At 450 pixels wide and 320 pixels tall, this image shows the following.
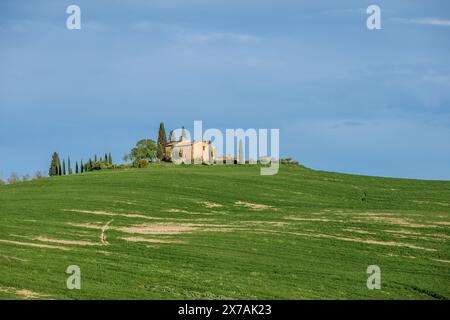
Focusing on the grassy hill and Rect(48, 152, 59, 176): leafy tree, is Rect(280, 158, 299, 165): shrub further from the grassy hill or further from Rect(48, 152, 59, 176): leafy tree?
Rect(48, 152, 59, 176): leafy tree

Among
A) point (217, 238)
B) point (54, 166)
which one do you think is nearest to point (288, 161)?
point (54, 166)

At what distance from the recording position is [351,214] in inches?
2478

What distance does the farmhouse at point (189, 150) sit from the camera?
4744 inches

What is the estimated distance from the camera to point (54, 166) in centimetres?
11725

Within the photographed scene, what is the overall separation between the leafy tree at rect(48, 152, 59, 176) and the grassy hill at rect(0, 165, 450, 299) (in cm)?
3410

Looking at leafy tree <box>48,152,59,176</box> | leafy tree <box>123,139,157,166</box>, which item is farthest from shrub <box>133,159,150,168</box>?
leafy tree <box>48,152,59,176</box>

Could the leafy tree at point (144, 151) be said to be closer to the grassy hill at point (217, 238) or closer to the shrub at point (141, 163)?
the shrub at point (141, 163)

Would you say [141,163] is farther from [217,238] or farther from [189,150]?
[217,238]

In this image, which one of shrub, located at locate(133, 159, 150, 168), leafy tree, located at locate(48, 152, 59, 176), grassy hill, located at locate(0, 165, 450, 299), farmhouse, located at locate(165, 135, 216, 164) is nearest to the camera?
grassy hill, located at locate(0, 165, 450, 299)

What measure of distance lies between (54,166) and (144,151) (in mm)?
19360

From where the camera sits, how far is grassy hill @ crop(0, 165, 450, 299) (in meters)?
33.9
